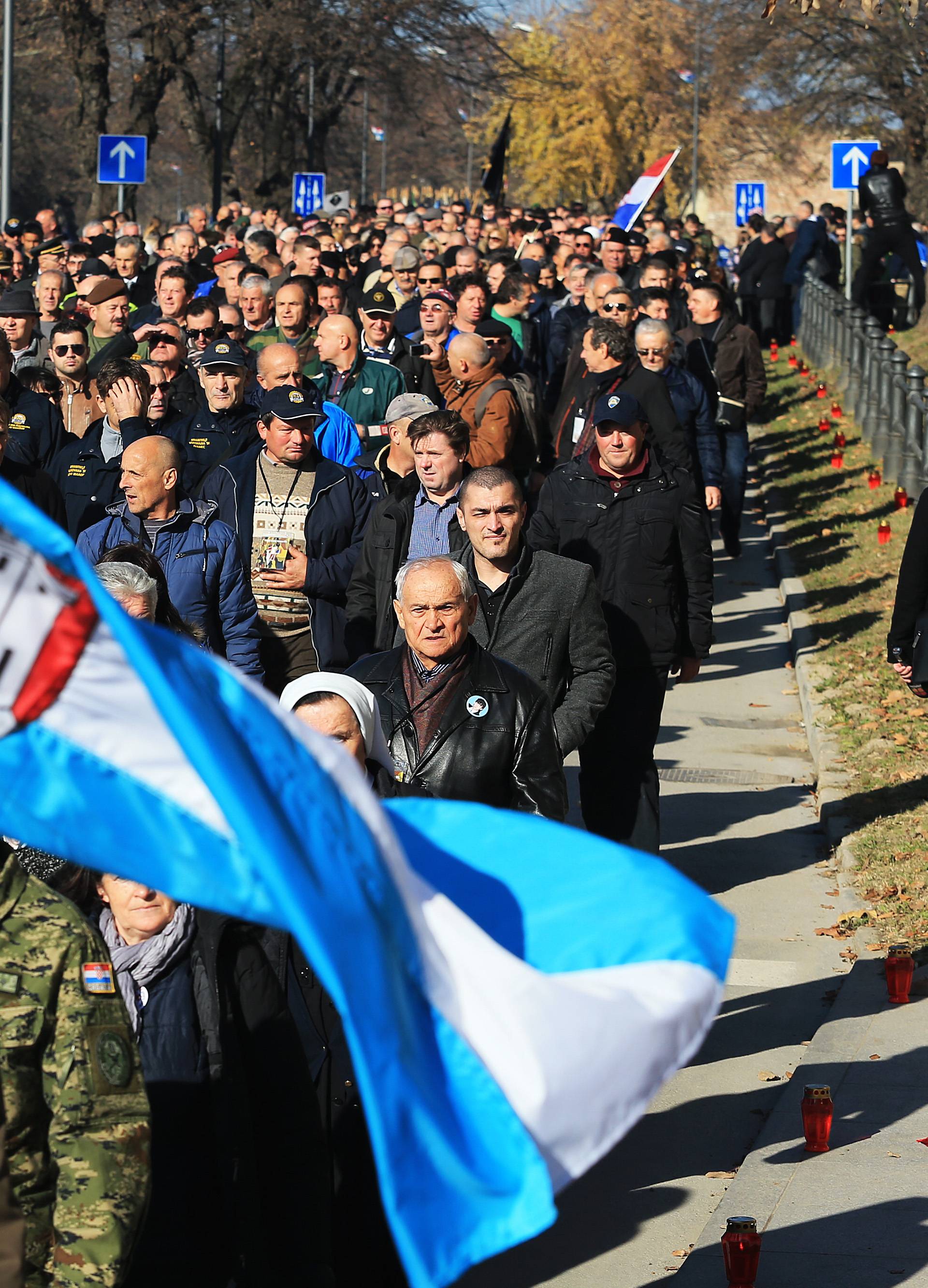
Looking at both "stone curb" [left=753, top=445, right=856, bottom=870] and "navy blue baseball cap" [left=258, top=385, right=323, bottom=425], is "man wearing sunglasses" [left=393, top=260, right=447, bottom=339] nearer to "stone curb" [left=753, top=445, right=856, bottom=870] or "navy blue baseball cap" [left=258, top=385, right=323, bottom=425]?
"stone curb" [left=753, top=445, right=856, bottom=870]

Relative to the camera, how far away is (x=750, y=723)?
1225cm

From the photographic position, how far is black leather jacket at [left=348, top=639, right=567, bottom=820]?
583cm

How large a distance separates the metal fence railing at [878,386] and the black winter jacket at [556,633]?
1065 cm

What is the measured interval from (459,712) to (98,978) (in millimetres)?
2797

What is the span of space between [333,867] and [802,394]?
2584cm

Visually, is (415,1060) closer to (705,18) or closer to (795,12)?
(795,12)

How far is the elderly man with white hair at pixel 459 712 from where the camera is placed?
229 inches

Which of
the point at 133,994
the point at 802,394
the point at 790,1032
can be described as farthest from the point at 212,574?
the point at 802,394

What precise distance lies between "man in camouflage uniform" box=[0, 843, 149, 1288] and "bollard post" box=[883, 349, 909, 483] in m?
16.8

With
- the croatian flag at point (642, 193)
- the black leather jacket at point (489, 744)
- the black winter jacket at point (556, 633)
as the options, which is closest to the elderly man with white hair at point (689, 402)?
the black winter jacket at point (556, 633)

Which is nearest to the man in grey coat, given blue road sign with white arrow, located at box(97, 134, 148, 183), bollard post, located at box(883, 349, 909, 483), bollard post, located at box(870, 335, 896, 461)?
bollard post, located at box(883, 349, 909, 483)

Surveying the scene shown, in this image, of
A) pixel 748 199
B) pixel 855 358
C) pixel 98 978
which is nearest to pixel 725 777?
pixel 98 978

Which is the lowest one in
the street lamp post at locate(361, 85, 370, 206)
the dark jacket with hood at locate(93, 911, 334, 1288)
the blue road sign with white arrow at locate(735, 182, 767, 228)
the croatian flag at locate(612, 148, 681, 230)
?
the dark jacket with hood at locate(93, 911, 334, 1288)

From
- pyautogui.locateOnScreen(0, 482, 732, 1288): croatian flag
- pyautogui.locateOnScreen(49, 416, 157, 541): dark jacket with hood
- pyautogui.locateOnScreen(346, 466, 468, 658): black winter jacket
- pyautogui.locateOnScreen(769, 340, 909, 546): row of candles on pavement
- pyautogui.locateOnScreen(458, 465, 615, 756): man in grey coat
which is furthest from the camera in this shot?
pyautogui.locateOnScreen(769, 340, 909, 546): row of candles on pavement
